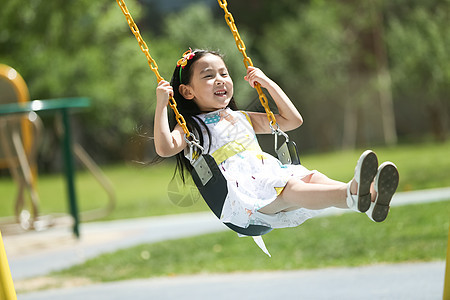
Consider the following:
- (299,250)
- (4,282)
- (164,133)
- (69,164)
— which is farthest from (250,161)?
(69,164)

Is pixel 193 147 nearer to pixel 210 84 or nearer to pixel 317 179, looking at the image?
pixel 210 84

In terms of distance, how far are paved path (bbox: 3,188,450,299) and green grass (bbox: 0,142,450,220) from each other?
84 cm

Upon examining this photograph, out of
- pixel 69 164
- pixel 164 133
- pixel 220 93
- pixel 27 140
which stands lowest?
pixel 69 164

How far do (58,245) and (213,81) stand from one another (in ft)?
18.1

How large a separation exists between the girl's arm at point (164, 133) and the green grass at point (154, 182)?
574cm

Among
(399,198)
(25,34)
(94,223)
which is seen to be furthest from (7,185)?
(399,198)

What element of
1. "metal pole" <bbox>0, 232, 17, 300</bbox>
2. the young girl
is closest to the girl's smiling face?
the young girl

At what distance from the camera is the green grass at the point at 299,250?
6.26 metres

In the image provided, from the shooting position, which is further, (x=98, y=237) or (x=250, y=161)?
(x=98, y=237)

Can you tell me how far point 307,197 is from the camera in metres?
2.86

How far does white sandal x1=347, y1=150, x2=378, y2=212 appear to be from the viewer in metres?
2.62

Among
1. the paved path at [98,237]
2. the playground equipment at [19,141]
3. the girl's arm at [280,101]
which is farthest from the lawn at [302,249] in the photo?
the girl's arm at [280,101]

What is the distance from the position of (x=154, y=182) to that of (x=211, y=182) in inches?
520

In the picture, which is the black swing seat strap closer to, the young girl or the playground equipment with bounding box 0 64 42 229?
the young girl
